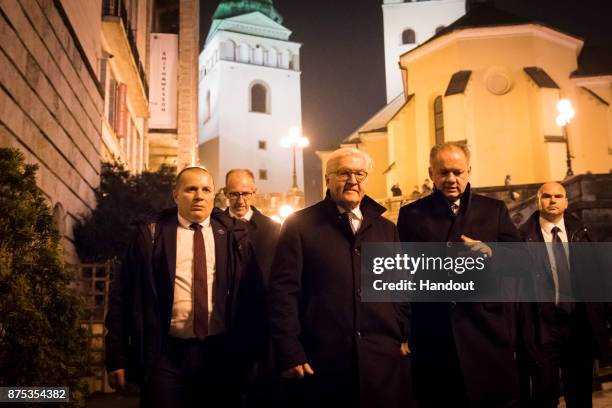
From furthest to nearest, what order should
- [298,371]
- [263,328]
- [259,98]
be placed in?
[259,98]
[263,328]
[298,371]

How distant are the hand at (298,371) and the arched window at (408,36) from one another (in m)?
54.0

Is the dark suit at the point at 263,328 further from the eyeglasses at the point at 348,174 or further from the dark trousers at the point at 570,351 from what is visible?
the dark trousers at the point at 570,351

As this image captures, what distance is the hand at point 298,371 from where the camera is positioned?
3684 mm

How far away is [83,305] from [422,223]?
2.98m

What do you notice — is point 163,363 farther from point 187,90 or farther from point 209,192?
point 187,90

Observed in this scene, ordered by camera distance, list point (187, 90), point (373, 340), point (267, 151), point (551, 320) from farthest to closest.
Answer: point (267, 151) → point (187, 90) → point (551, 320) → point (373, 340)

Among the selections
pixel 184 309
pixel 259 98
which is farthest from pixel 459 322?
pixel 259 98

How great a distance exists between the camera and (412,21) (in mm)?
54562

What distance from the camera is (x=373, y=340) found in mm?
3836

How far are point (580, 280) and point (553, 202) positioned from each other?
741 millimetres

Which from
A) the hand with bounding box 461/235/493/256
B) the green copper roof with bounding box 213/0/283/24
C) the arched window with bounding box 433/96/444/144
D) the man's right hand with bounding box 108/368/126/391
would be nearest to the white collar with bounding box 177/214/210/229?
the man's right hand with bounding box 108/368/126/391

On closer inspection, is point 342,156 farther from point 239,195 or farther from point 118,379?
point 239,195

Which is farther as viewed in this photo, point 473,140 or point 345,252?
point 473,140

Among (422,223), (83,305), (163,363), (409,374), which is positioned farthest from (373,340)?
(83,305)
